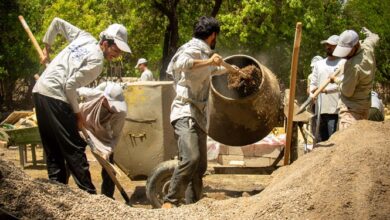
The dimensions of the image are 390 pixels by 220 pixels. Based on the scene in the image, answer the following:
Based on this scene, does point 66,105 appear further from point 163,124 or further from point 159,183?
point 163,124

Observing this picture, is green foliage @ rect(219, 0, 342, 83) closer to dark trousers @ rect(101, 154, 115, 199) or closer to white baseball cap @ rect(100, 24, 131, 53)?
dark trousers @ rect(101, 154, 115, 199)

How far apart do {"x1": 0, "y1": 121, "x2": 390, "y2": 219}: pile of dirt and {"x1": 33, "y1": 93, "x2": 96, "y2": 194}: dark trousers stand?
35 cm

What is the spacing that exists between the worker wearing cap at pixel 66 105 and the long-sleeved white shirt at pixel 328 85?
11.2ft

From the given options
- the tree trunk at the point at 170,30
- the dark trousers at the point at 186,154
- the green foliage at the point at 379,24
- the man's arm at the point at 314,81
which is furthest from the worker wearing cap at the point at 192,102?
the green foliage at the point at 379,24

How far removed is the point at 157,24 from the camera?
21953mm

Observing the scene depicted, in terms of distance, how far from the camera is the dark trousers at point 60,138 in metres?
5.71

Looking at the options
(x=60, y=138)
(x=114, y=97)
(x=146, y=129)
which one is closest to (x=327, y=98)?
(x=146, y=129)

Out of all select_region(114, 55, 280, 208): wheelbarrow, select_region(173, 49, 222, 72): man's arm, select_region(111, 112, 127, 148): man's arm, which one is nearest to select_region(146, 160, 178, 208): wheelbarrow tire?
select_region(114, 55, 280, 208): wheelbarrow

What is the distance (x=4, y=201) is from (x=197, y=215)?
150 cm

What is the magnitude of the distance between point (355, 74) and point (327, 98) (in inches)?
64.9

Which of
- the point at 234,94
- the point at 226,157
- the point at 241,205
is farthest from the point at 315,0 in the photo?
the point at 241,205

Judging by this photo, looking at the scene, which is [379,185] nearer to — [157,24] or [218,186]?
[218,186]

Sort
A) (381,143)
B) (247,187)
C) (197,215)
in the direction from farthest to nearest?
(247,187) < (381,143) < (197,215)

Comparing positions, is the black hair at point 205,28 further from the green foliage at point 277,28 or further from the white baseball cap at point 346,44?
the green foliage at point 277,28
